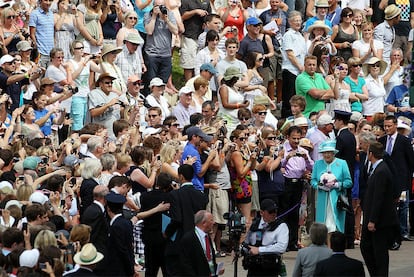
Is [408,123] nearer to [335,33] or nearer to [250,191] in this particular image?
[250,191]

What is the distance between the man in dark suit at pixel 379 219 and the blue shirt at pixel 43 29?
832cm

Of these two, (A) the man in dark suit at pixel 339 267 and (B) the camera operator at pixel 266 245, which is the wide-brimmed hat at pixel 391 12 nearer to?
(B) the camera operator at pixel 266 245

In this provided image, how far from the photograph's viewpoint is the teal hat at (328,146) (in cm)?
1957

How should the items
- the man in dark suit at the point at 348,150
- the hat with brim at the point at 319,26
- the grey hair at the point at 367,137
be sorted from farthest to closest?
1. the hat with brim at the point at 319,26
2. the man in dark suit at the point at 348,150
3. the grey hair at the point at 367,137

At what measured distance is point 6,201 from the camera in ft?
54.4

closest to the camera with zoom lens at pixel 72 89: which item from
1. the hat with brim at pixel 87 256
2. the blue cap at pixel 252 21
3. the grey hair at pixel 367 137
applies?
the blue cap at pixel 252 21

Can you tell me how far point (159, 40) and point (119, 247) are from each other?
9832 mm

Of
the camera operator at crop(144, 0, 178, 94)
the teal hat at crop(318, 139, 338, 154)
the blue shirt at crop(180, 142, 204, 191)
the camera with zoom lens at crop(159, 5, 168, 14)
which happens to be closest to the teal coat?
the teal hat at crop(318, 139, 338, 154)

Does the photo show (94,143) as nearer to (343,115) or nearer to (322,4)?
(343,115)

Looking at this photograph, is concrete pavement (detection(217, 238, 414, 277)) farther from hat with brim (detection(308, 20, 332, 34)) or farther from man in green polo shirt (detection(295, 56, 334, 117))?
hat with brim (detection(308, 20, 332, 34))

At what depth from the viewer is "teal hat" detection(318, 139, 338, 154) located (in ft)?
64.2

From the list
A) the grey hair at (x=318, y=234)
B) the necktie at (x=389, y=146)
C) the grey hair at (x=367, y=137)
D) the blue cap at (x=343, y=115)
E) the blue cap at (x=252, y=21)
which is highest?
the blue cap at (x=252, y=21)

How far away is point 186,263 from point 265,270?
113 cm

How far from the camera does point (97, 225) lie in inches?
625
